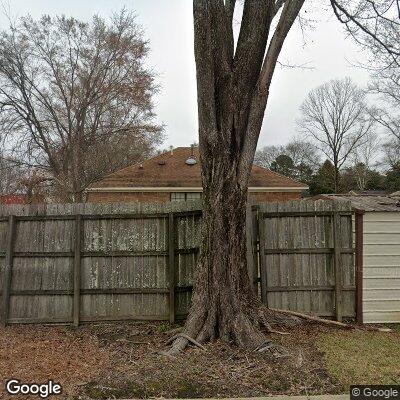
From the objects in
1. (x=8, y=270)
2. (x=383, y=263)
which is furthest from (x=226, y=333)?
(x=8, y=270)

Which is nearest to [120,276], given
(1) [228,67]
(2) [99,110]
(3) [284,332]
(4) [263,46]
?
(3) [284,332]

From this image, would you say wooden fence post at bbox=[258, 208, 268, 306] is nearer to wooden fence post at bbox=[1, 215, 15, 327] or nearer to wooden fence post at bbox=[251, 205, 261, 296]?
wooden fence post at bbox=[251, 205, 261, 296]

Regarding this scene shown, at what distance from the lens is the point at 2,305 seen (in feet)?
21.4

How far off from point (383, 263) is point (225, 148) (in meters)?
3.53

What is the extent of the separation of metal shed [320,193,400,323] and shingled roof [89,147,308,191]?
45.3 feet

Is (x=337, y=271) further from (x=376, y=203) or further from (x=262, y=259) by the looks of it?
(x=376, y=203)

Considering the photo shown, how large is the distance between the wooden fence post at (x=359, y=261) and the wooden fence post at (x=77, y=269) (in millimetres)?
4419

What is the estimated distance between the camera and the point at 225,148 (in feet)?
17.3

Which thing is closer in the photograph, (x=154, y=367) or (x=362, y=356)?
(x=154, y=367)

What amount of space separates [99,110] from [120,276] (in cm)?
1810

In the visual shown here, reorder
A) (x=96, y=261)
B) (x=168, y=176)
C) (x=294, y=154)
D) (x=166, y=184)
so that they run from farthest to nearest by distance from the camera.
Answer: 1. (x=294, y=154)
2. (x=168, y=176)
3. (x=166, y=184)
4. (x=96, y=261)

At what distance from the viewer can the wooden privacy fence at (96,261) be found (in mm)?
6559

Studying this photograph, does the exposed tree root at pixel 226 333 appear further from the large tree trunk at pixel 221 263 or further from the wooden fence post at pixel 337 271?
the wooden fence post at pixel 337 271

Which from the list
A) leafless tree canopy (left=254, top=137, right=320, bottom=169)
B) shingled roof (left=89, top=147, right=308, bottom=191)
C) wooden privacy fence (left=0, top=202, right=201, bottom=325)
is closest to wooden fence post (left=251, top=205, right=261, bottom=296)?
wooden privacy fence (left=0, top=202, right=201, bottom=325)
